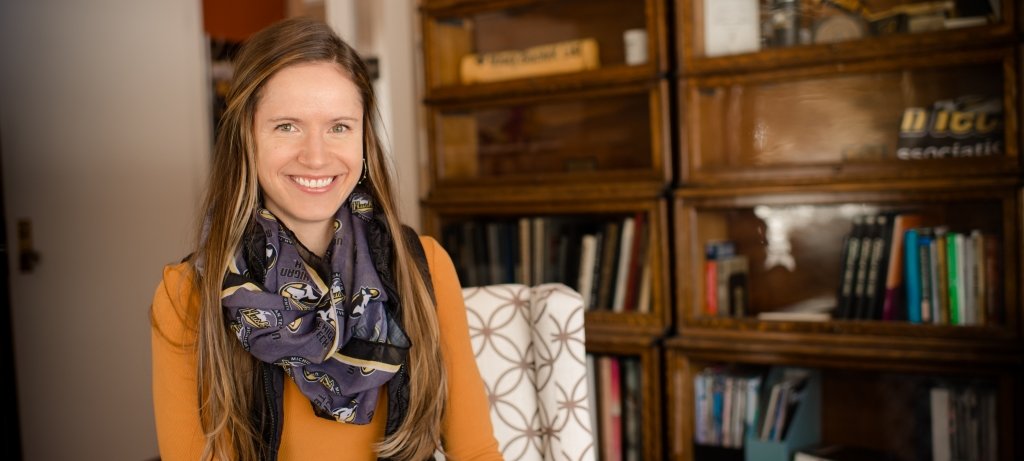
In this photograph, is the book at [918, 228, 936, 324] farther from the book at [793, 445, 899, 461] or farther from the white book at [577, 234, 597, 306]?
the white book at [577, 234, 597, 306]

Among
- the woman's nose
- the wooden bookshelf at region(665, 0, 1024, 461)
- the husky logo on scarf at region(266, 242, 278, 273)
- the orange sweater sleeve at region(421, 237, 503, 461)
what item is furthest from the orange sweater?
the wooden bookshelf at region(665, 0, 1024, 461)

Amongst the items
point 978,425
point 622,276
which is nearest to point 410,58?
point 622,276

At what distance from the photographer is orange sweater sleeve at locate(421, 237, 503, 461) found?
4.41 feet

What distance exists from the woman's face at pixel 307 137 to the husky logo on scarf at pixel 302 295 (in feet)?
0.32

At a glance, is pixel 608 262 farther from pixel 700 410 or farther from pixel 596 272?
pixel 700 410

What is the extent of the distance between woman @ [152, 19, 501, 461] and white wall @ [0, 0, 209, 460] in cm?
169

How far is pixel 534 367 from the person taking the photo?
1494mm

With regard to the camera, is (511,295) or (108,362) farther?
(108,362)

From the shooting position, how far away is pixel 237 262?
1217mm

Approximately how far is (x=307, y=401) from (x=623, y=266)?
4.51 feet

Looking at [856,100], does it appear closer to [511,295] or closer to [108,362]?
[511,295]

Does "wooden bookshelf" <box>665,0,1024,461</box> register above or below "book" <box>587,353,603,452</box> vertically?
above

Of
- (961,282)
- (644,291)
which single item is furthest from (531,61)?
(961,282)

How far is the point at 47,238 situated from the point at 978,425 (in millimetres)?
2626
